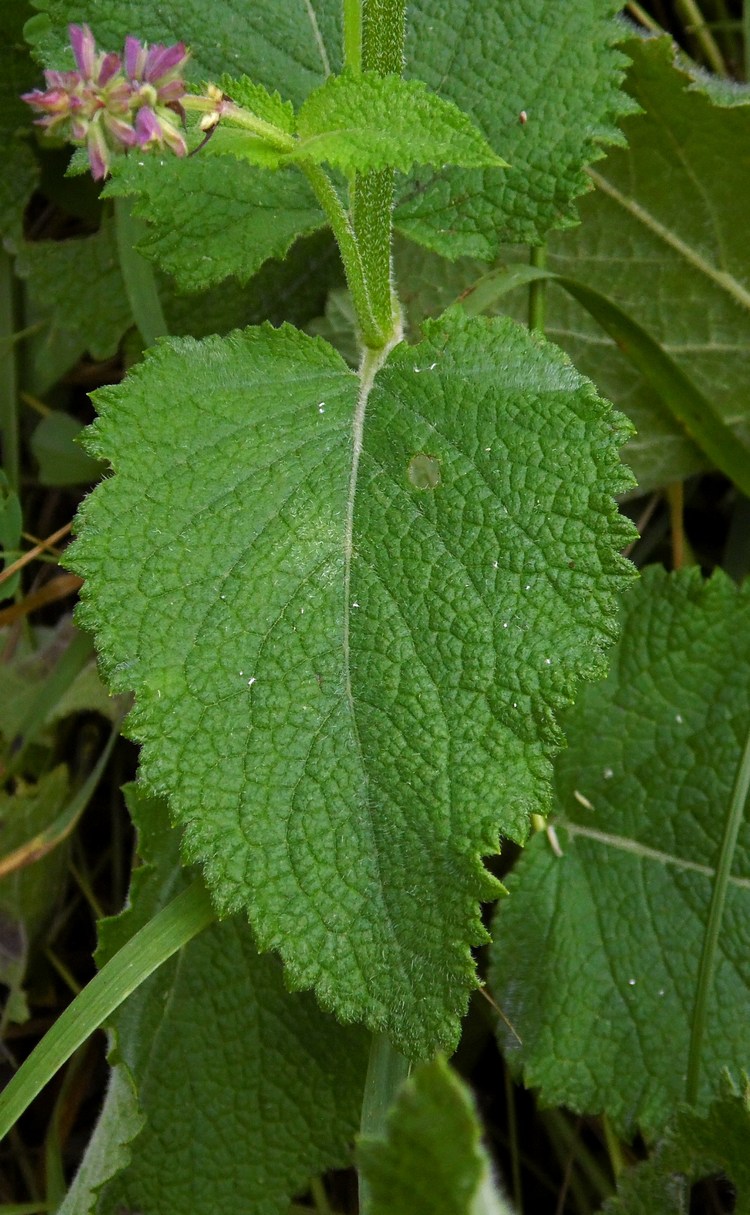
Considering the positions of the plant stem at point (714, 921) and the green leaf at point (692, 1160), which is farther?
the plant stem at point (714, 921)

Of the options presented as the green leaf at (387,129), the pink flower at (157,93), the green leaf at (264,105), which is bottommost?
the green leaf at (387,129)

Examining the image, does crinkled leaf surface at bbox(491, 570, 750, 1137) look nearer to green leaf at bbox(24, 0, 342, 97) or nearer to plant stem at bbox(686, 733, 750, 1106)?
plant stem at bbox(686, 733, 750, 1106)

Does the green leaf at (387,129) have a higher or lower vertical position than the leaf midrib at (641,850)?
higher

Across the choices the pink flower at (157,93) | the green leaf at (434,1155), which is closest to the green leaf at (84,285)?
the pink flower at (157,93)

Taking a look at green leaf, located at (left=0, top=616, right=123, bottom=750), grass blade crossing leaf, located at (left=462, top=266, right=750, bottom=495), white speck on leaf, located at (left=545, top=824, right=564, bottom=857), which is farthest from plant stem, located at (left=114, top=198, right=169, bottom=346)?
white speck on leaf, located at (left=545, top=824, right=564, bottom=857)

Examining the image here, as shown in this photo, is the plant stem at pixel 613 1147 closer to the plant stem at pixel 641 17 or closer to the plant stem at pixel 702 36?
the plant stem at pixel 641 17
